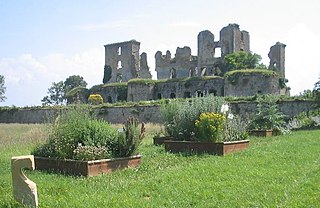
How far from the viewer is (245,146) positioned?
1193cm

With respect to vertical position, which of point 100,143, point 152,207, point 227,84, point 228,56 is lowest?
point 152,207

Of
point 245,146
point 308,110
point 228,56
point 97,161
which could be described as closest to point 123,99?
point 228,56

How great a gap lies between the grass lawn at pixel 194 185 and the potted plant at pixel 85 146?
323mm

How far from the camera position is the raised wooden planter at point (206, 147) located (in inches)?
422

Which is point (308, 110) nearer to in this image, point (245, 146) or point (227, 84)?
point (227, 84)

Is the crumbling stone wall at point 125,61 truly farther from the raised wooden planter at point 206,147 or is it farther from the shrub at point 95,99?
the raised wooden planter at point 206,147

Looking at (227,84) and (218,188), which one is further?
(227,84)

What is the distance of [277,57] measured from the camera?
4412 cm

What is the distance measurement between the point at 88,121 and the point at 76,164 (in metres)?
1.43

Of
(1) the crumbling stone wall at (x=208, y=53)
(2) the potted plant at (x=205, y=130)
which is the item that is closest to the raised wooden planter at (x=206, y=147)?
(2) the potted plant at (x=205, y=130)

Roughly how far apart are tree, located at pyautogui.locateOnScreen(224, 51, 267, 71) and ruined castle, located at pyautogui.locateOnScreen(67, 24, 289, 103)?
4.52ft

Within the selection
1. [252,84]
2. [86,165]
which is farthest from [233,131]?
[252,84]

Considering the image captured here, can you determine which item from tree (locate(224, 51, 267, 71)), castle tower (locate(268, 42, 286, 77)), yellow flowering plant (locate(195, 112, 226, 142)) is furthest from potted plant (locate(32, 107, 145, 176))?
castle tower (locate(268, 42, 286, 77))

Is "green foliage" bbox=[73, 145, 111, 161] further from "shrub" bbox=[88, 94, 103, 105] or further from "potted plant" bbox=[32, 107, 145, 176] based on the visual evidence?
"shrub" bbox=[88, 94, 103, 105]
